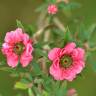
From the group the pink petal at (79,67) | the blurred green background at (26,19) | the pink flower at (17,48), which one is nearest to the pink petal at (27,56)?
the pink flower at (17,48)

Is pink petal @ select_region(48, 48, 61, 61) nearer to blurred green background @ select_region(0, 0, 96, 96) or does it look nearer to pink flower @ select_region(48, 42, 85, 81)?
pink flower @ select_region(48, 42, 85, 81)

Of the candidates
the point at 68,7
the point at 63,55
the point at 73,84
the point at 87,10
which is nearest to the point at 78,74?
the point at 63,55

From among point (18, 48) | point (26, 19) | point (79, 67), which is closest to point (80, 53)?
point (79, 67)

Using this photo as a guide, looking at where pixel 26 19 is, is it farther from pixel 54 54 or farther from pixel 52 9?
pixel 54 54

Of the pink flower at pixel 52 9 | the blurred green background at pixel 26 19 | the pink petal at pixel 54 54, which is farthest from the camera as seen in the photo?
the blurred green background at pixel 26 19

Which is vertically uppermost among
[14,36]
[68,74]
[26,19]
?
[26,19]

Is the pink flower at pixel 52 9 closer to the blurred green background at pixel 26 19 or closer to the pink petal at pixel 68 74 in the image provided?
the pink petal at pixel 68 74
